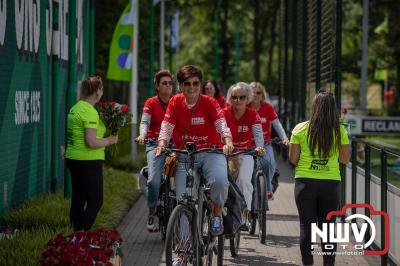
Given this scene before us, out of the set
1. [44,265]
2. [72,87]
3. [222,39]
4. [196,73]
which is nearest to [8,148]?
[72,87]

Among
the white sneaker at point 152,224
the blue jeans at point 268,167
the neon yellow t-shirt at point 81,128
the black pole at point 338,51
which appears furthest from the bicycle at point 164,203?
the black pole at point 338,51

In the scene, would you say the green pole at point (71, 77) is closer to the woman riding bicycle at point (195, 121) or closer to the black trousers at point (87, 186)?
the black trousers at point (87, 186)

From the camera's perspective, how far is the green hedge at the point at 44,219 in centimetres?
815

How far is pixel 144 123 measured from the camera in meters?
11.0

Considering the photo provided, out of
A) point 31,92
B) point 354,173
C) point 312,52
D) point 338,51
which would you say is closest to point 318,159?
point 354,173

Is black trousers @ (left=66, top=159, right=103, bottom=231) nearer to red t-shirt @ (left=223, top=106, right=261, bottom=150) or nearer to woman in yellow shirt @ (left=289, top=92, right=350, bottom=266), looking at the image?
red t-shirt @ (left=223, top=106, right=261, bottom=150)

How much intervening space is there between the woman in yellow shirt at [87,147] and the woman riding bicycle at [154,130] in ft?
3.59

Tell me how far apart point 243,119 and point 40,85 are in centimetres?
416

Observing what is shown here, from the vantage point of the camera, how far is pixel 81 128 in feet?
31.2

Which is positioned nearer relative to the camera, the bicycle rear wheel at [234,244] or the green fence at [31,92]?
the bicycle rear wheel at [234,244]

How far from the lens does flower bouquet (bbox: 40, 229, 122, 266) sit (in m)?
6.70

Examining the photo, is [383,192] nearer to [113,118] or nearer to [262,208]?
[262,208]

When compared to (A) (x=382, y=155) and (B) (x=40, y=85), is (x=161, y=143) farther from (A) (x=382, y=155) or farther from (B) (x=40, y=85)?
(B) (x=40, y=85)

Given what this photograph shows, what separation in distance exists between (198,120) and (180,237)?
1.36m
